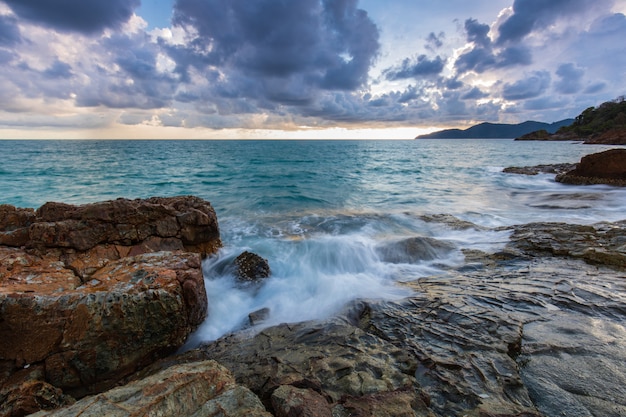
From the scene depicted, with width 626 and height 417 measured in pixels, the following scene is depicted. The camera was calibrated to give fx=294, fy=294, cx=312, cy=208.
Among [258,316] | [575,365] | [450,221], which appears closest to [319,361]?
[258,316]

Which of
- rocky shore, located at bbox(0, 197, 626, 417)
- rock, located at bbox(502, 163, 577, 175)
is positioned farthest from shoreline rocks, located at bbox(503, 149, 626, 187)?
rocky shore, located at bbox(0, 197, 626, 417)

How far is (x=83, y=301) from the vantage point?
159 inches

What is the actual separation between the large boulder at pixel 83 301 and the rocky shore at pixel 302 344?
0.06ft

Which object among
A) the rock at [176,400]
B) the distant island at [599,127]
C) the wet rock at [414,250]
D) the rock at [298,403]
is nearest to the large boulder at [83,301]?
the rock at [176,400]

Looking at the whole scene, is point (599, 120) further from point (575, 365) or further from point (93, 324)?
point (93, 324)

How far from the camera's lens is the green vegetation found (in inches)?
3272

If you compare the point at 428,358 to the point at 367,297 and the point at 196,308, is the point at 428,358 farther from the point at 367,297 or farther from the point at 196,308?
the point at 196,308

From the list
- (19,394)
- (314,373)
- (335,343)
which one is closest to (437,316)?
(335,343)

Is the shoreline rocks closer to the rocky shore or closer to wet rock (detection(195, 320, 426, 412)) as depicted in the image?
the rocky shore

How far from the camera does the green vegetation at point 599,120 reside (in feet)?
273

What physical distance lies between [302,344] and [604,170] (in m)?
21.9

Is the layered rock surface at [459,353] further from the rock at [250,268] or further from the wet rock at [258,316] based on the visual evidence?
the rock at [250,268]

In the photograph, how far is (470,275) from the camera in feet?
21.0

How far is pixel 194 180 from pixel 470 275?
24718mm
